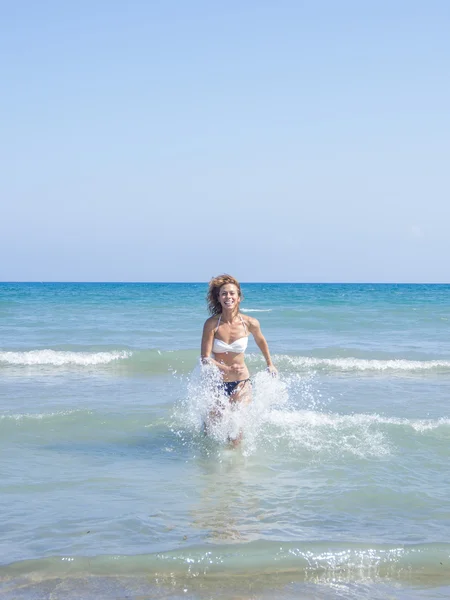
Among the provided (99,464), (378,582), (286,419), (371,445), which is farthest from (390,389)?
(378,582)

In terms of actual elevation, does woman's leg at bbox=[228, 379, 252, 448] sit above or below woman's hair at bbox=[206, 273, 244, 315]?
below

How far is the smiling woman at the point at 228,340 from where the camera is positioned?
782cm

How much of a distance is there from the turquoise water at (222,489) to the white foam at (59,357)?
179 centimetres

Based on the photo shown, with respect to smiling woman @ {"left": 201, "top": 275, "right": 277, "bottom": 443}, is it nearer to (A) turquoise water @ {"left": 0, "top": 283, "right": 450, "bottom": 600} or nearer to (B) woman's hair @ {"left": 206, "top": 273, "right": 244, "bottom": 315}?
(B) woman's hair @ {"left": 206, "top": 273, "right": 244, "bottom": 315}

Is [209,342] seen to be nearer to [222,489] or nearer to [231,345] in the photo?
[231,345]

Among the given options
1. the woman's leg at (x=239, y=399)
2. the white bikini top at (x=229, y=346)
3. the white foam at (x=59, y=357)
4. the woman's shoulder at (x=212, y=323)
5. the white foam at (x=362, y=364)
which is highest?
the woman's shoulder at (x=212, y=323)

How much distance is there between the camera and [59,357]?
1680 centimetres

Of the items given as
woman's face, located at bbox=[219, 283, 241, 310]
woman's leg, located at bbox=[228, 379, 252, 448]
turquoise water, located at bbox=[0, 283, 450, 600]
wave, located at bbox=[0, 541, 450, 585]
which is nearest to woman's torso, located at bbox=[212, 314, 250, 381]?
woman's leg, located at bbox=[228, 379, 252, 448]

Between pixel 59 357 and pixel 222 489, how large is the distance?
11094 mm

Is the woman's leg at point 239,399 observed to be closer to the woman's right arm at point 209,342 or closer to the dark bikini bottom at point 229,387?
the dark bikini bottom at point 229,387

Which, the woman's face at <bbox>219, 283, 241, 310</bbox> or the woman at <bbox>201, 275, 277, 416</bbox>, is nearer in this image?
the woman's face at <bbox>219, 283, 241, 310</bbox>

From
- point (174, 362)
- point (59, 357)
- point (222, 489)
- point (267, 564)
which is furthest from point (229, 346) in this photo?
point (59, 357)

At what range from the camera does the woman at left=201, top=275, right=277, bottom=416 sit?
7820mm

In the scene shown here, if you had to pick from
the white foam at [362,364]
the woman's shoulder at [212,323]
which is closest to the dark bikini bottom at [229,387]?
the woman's shoulder at [212,323]
